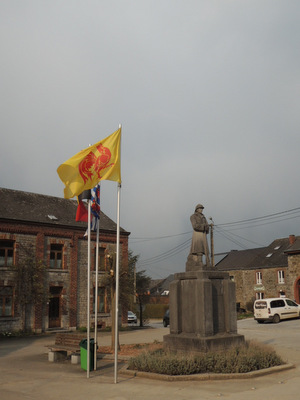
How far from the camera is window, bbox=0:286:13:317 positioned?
25211mm

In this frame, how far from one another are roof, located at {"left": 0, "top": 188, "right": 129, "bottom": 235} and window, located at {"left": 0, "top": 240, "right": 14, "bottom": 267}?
5.04ft

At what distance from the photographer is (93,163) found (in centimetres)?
1101

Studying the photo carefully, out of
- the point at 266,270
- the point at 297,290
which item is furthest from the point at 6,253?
the point at 266,270

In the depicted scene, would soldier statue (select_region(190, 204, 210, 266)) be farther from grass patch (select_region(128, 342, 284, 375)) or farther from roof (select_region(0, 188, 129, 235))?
roof (select_region(0, 188, 129, 235))

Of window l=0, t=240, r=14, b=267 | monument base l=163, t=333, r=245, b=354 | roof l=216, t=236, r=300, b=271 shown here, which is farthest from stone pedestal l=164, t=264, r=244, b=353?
roof l=216, t=236, r=300, b=271

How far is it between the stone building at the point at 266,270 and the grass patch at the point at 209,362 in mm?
31309

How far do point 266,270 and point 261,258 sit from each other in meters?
2.71

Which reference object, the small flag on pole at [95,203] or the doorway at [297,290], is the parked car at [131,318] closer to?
the doorway at [297,290]

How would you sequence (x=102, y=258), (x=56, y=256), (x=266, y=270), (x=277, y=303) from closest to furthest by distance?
(x=56, y=256), (x=277, y=303), (x=102, y=258), (x=266, y=270)

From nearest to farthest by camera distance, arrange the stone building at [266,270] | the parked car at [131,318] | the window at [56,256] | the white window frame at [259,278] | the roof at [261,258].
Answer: the window at [56,256] < the parked car at [131,318] < the stone building at [266,270] < the roof at [261,258] < the white window frame at [259,278]

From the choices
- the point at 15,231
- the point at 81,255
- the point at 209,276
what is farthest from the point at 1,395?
the point at 81,255

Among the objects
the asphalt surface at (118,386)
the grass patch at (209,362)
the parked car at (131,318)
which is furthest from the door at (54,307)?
the grass patch at (209,362)

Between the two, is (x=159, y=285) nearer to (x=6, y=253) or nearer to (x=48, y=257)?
(x=48, y=257)

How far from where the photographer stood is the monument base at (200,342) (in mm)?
11430
